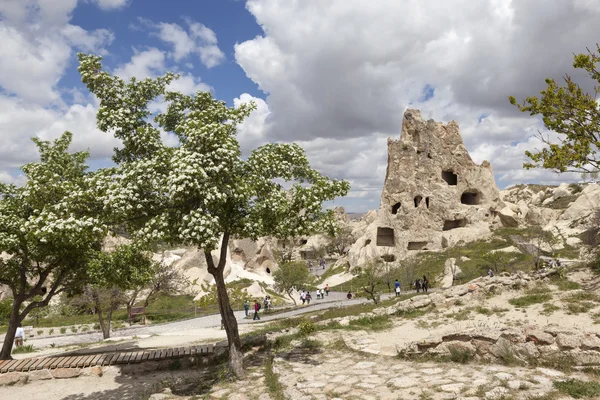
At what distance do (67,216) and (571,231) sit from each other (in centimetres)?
5126

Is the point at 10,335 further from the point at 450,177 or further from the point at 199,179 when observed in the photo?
the point at 450,177

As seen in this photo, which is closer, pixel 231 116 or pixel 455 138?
pixel 231 116

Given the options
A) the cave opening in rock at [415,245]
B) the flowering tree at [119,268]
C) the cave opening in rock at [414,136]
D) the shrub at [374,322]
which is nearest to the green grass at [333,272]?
the cave opening in rock at [415,245]

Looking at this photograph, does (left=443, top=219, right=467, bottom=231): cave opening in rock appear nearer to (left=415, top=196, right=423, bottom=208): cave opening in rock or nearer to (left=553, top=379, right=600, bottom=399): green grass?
(left=415, top=196, right=423, bottom=208): cave opening in rock

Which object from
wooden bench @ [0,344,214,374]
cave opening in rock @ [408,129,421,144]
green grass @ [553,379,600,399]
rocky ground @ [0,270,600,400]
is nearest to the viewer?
green grass @ [553,379,600,399]

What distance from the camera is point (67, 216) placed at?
906cm

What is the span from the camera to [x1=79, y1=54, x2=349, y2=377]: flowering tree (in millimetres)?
8586

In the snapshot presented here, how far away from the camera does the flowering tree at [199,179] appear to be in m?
8.59

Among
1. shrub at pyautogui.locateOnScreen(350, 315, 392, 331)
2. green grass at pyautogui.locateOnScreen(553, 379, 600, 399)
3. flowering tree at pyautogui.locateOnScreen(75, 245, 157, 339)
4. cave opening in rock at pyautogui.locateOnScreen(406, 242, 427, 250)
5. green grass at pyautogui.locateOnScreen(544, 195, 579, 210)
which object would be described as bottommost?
green grass at pyautogui.locateOnScreen(553, 379, 600, 399)

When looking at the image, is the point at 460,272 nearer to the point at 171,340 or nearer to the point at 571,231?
the point at 571,231

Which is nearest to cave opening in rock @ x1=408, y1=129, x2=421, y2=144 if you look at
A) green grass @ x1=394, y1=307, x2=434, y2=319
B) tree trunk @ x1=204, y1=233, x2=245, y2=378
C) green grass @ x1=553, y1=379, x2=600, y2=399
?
green grass @ x1=394, y1=307, x2=434, y2=319

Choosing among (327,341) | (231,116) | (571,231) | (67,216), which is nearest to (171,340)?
(327,341)

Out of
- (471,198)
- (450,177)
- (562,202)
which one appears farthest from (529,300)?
(562,202)

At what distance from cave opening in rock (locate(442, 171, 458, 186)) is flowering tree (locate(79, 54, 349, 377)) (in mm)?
48952
